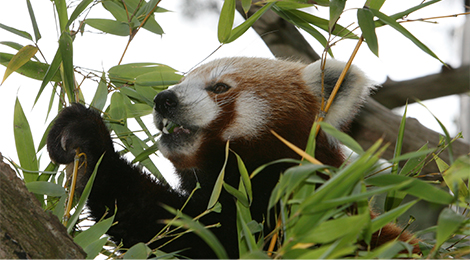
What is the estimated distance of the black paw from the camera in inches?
71.7

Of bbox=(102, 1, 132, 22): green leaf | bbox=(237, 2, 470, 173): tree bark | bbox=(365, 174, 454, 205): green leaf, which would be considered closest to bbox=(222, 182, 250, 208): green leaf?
bbox=(365, 174, 454, 205): green leaf

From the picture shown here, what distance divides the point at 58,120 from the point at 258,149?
0.91 m

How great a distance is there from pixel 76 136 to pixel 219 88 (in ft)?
2.27

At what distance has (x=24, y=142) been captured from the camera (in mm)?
1813

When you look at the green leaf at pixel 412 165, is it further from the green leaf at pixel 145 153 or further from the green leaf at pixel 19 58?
the green leaf at pixel 19 58

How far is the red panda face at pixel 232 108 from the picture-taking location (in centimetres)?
191

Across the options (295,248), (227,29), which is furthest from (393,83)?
(295,248)

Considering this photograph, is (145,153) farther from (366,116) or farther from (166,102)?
(366,116)

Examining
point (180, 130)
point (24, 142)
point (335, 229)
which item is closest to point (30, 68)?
point (24, 142)

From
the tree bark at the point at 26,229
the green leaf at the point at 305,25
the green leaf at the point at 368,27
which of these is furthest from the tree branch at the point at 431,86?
the tree bark at the point at 26,229

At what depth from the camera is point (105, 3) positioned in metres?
2.15

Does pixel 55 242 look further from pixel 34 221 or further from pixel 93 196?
pixel 93 196

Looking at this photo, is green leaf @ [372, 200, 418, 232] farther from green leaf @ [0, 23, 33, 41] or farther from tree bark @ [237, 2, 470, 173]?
tree bark @ [237, 2, 470, 173]

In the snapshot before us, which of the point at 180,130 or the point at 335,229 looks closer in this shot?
the point at 335,229
